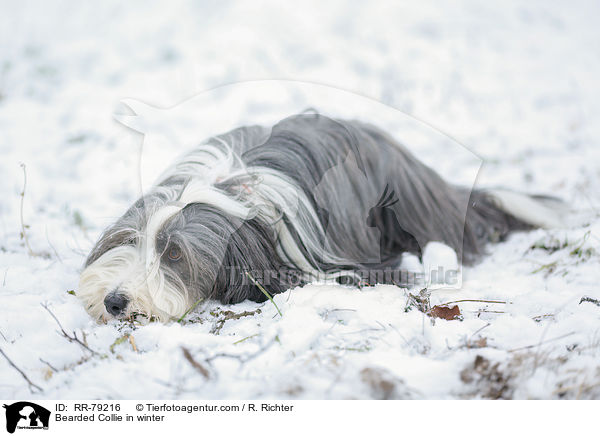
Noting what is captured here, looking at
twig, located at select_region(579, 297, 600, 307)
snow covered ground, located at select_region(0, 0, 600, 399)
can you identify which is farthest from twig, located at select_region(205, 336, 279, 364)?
twig, located at select_region(579, 297, 600, 307)

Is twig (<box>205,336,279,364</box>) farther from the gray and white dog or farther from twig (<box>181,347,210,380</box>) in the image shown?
the gray and white dog

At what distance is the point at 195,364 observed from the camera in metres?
1.87

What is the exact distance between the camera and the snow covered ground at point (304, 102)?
73.4 inches

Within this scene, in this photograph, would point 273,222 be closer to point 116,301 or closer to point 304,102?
point 116,301

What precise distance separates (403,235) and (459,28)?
6.34 m

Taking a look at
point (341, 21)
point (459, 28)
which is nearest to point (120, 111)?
point (341, 21)

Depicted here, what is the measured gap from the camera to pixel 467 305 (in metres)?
2.56
